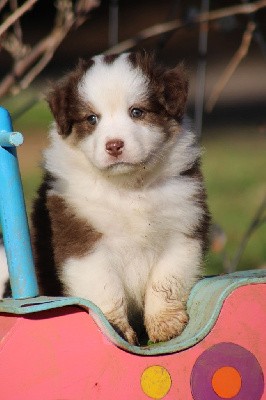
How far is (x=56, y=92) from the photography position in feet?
14.9

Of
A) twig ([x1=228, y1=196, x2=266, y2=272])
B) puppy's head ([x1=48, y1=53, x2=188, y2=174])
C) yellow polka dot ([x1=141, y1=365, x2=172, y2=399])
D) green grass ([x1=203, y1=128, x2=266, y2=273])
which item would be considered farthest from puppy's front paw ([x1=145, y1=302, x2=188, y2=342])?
green grass ([x1=203, y1=128, x2=266, y2=273])

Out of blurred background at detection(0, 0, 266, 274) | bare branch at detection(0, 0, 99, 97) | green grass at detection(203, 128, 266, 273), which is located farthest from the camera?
blurred background at detection(0, 0, 266, 274)

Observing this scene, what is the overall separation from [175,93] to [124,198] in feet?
1.79

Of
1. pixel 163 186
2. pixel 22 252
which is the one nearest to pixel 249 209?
pixel 163 186

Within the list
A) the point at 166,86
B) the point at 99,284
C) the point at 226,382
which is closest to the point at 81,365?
the point at 226,382

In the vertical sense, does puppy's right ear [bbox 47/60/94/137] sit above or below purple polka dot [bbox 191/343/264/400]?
above

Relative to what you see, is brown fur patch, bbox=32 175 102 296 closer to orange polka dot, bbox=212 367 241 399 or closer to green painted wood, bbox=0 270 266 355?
green painted wood, bbox=0 270 266 355

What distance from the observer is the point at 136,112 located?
4.35m

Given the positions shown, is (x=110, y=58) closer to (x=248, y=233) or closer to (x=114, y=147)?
(x=114, y=147)

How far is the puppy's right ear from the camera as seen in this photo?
4461 millimetres

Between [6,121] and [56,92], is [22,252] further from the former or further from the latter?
[56,92]

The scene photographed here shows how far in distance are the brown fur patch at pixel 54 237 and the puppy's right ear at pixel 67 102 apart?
0.26 meters

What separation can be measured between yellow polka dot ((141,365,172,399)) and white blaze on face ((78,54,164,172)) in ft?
3.26

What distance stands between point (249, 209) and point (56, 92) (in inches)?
232
